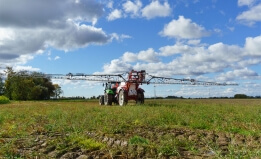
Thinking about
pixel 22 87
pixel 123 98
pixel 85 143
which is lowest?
pixel 85 143

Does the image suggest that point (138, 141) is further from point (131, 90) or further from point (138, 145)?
point (131, 90)

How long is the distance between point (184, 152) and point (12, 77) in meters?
53.8

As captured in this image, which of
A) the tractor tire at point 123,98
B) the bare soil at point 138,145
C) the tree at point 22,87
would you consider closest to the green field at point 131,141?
the bare soil at point 138,145

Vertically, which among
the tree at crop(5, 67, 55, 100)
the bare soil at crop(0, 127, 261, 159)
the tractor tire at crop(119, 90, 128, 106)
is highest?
the tree at crop(5, 67, 55, 100)

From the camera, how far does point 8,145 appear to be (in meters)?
7.75

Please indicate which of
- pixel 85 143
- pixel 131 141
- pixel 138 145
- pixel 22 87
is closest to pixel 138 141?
pixel 131 141

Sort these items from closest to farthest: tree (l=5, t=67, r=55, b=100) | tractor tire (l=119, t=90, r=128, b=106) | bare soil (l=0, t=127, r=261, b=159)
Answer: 1. bare soil (l=0, t=127, r=261, b=159)
2. tractor tire (l=119, t=90, r=128, b=106)
3. tree (l=5, t=67, r=55, b=100)

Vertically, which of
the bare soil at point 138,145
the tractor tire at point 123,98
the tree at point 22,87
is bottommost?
the bare soil at point 138,145

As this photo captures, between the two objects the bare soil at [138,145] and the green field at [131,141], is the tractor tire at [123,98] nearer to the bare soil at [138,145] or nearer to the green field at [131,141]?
the green field at [131,141]

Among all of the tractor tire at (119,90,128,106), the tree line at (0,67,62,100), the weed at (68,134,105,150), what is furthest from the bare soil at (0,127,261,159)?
the tree line at (0,67,62,100)

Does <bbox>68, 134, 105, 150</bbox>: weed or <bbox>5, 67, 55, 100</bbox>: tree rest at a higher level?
<bbox>5, 67, 55, 100</bbox>: tree

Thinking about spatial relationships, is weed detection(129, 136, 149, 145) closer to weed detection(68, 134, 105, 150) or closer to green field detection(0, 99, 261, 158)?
green field detection(0, 99, 261, 158)

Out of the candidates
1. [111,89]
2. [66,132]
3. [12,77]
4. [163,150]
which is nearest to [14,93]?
[12,77]

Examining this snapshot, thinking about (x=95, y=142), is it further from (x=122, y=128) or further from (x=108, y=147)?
(x=122, y=128)
